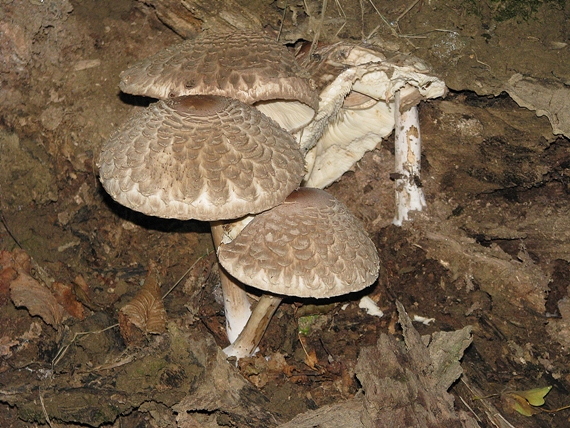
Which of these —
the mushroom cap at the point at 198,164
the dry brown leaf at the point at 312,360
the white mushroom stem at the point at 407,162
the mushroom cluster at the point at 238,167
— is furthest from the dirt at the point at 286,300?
the mushroom cap at the point at 198,164

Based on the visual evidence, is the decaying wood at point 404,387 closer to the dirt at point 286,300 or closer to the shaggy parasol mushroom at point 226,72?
the dirt at point 286,300

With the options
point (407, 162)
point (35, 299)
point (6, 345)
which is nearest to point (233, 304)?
point (35, 299)

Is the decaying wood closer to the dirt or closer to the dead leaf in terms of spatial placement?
the dirt

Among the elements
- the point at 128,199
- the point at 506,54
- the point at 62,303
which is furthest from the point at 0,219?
the point at 506,54

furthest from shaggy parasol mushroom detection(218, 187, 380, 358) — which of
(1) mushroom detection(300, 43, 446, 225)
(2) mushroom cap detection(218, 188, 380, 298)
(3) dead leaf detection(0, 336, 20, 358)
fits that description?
(3) dead leaf detection(0, 336, 20, 358)

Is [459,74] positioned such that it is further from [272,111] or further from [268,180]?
[268,180]

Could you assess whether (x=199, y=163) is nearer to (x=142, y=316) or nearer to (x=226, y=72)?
(x=226, y=72)
